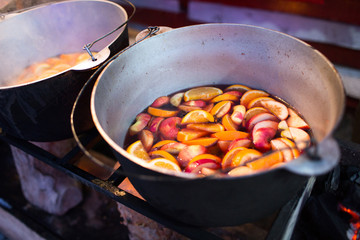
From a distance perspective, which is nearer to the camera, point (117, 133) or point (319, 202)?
point (117, 133)

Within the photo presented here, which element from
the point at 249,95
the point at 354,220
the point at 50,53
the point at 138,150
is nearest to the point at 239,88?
the point at 249,95

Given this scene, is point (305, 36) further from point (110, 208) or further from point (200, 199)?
point (200, 199)

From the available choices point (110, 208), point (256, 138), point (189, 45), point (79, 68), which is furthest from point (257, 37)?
point (110, 208)

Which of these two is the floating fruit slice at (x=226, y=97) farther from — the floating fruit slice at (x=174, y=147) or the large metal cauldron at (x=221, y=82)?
the floating fruit slice at (x=174, y=147)

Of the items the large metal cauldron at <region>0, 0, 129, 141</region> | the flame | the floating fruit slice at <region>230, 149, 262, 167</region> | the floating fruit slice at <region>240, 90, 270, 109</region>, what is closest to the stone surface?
the large metal cauldron at <region>0, 0, 129, 141</region>

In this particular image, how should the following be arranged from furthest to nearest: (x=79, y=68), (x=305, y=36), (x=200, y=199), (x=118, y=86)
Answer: (x=305, y=36) < (x=118, y=86) < (x=79, y=68) < (x=200, y=199)

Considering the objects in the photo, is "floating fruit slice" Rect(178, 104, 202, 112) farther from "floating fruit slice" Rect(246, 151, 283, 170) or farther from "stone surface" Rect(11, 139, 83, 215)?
"stone surface" Rect(11, 139, 83, 215)
